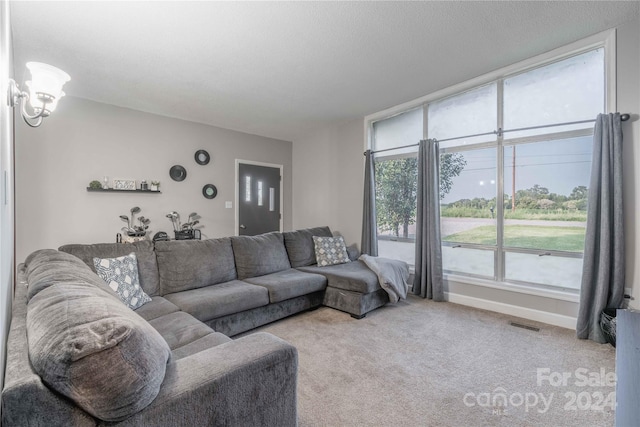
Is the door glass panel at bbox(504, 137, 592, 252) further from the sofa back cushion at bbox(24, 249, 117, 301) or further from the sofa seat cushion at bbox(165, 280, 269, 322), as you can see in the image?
the sofa back cushion at bbox(24, 249, 117, 301)

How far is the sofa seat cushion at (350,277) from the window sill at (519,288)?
107 centimetres

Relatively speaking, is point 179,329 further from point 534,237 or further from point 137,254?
point 534,237

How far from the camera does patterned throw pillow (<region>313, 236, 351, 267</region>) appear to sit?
12.8 ft

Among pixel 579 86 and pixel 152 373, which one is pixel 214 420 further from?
pixel 579 86

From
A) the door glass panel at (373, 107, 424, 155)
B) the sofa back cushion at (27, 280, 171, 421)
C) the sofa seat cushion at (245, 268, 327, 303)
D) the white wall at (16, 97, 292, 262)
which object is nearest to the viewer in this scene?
the sofa back cushion at (27, 280, 171, 421)

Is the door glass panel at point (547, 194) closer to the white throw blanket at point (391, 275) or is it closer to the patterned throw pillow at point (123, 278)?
the white throw blanket at point (391, 275)

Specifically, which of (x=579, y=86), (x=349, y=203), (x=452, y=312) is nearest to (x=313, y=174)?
(x=349, y=203)

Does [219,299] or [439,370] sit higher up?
[219,299]

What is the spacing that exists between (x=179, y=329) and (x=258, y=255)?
154 cm

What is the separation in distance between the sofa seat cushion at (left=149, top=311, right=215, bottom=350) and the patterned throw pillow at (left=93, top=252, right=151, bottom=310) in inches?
14.2

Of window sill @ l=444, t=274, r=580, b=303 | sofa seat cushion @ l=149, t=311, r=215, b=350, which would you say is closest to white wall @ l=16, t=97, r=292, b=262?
sofa seat cushion @ l=149, t=311, r=215, b=350

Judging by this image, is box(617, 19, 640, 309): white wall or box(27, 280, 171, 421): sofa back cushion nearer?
box(27, 280, 171, 421): sofa back cushion

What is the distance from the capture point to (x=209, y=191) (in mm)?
4953

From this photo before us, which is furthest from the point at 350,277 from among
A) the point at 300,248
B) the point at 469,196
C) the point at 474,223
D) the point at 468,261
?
the point at 469,196
